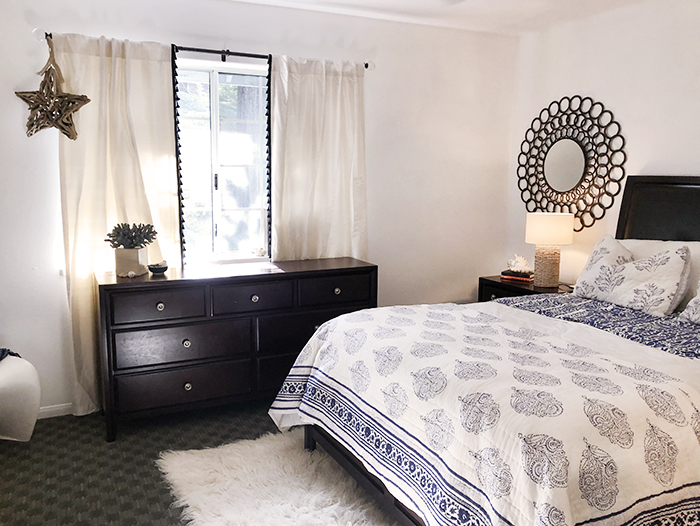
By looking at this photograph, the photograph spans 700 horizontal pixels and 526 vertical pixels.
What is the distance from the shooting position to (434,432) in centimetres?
187

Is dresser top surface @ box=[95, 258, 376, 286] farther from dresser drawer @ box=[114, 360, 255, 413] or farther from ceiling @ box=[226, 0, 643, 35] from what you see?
ceiling @ box=[226, 0, 643, 35]

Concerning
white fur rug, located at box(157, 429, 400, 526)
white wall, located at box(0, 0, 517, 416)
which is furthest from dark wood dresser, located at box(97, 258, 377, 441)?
white wall, located at box(0, 0, 517, 416)

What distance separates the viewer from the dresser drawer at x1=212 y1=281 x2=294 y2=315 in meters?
3.27

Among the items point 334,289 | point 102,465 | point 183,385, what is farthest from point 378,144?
point 102,465

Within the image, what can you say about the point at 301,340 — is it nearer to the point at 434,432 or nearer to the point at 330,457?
the point at 330,457

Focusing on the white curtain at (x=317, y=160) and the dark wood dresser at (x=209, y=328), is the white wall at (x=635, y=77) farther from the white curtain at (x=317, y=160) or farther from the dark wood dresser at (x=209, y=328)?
the dark wood dresser at (x=209, y=328)

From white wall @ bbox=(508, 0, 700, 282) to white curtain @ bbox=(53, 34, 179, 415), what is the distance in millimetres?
2689

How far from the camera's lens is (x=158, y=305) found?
312 cm

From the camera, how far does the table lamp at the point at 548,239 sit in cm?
374

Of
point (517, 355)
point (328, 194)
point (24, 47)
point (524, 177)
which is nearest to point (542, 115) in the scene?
point (524, 177)

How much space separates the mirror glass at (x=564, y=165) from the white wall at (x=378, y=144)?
0.47m

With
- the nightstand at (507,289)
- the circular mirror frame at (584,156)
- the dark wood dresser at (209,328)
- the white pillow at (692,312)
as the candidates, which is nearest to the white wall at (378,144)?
the circular mirror frame at (584,156)

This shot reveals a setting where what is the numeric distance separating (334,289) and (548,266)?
1428 mm

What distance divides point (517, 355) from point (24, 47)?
118 inches
